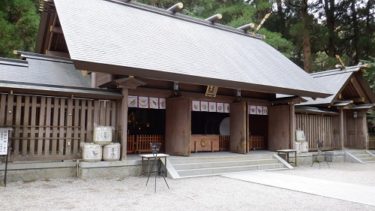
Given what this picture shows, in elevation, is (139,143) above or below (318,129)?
below

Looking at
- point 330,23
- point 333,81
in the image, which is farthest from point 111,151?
point 330,23

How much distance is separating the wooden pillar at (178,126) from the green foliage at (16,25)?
7.97 metres

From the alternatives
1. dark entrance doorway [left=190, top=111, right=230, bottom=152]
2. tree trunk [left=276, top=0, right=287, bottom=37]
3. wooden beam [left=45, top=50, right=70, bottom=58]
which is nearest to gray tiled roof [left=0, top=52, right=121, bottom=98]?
wooden beam [left=45, top=50, right=70, bottom=58]

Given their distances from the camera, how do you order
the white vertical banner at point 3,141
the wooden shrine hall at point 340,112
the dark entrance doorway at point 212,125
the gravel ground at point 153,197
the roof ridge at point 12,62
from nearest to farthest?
the gravel ground at point 153,197 < the white vertical banner at point 3,141 < the roof ridge at point 12,62 < the dark entrance doorway at point 212,125 < the wooden shrine hall at point 340,112

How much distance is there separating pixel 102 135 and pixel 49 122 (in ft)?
4.50

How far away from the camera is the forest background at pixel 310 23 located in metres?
20.4

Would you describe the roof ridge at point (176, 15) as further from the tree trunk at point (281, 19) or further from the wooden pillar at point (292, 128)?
the tree trunk at point (281, 19)

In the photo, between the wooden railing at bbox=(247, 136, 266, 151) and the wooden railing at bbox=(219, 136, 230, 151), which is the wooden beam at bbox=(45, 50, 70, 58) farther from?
the wooden railing at bbox=(247, 136, 266, 151)

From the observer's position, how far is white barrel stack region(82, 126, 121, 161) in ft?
27.0

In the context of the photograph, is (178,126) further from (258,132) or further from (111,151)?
(258,132)

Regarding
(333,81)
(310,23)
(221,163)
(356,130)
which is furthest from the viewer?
(310,23)

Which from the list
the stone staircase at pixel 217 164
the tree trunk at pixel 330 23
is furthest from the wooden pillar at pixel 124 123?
the tree trunk at pixel 330 23

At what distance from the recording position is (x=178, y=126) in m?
10.2

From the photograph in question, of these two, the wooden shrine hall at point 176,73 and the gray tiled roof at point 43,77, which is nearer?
the gray tiled roof at point 43,77
